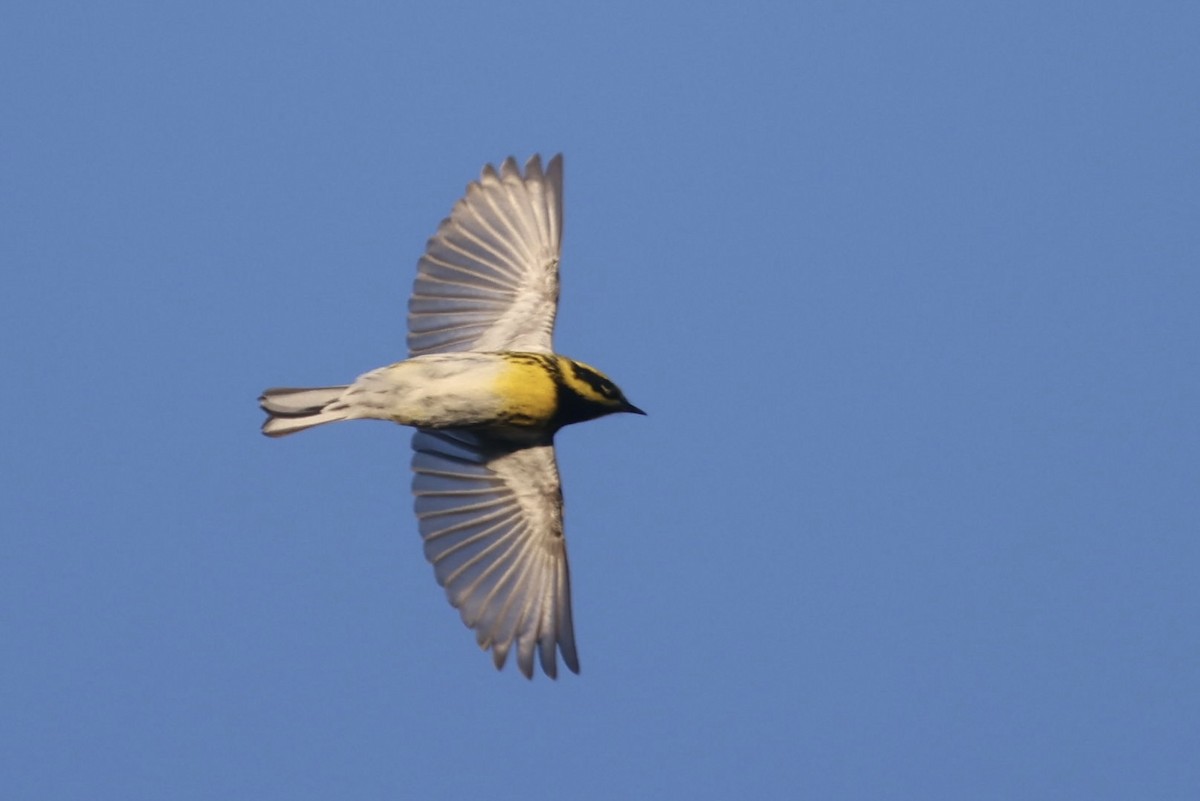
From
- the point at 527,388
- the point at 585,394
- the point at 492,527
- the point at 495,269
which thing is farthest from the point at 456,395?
the point at 495,269

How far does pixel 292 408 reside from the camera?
809cm

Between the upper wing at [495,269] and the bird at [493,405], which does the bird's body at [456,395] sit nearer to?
the bird at [493,405]

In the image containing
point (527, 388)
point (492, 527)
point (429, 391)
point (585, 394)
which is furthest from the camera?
point (492, 527)

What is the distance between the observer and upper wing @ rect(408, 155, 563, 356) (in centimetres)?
873

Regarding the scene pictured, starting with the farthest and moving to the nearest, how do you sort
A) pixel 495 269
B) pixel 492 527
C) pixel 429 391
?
pixel 495 269 → pixel 492 527 → pixel 429 391

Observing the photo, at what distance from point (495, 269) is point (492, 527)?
3.69 feet

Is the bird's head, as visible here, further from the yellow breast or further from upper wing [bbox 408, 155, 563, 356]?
upper wing [bbox 408, 155, 563, 356]

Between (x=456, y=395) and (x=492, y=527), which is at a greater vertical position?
(x=456, y=395)

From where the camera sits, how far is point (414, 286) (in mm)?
8859

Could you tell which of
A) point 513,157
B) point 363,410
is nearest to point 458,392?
point 363,410

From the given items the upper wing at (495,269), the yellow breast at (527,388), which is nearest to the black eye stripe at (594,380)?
the yellow breast at (527,388)

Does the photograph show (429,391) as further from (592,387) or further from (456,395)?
(592,387)

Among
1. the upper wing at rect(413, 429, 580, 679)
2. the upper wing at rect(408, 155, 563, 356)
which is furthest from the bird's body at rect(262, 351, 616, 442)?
the upper wing at rect(408, 155, 563, 356)

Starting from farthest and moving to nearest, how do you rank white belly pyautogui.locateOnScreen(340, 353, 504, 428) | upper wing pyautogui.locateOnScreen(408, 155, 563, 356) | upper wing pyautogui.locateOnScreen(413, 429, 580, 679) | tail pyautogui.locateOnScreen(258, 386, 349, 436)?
upper wing pyautogui.locateOnScreen(408, 155, 563, 356), upper wing pyautogui.locateOnScreen(413, 429, 580, 679), tail pyautogui.locateOnScreen(258, 386, 349, 436), white belly pyautogui.locateOnScreen(340, 353, 504, 428)
